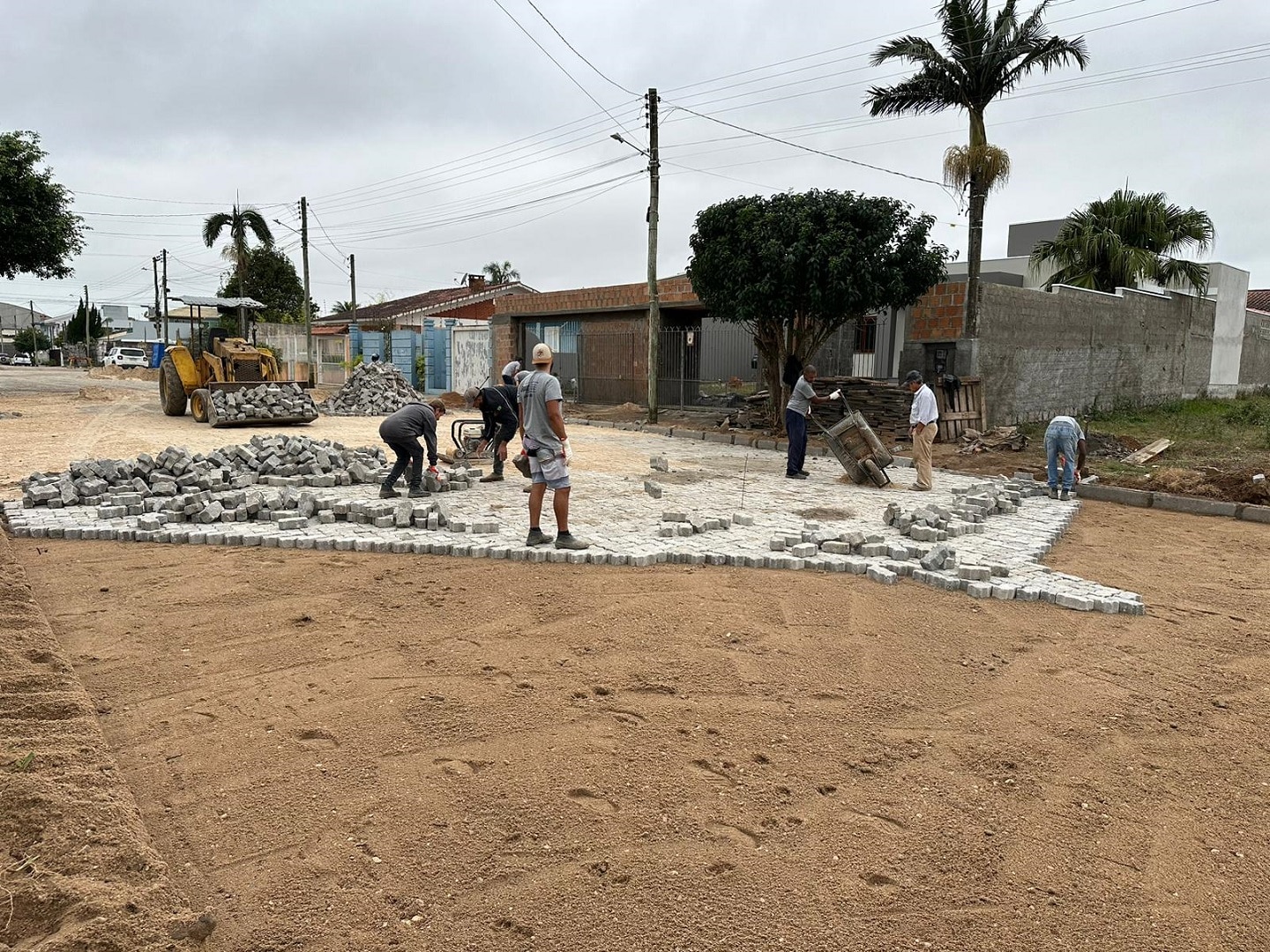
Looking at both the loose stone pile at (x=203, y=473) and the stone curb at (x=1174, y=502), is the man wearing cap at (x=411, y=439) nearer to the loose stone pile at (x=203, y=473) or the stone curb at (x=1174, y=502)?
the loose stone pile at (x=203, y=473)

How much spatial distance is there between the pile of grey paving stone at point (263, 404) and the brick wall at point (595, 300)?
8.95 meters

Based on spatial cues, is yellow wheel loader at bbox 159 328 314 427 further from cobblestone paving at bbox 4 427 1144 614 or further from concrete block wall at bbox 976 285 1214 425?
concrete block wall at bbox 976 285 1214 425

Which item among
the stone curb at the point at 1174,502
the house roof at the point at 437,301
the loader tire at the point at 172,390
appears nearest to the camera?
the stone curb at the point at 1174,502

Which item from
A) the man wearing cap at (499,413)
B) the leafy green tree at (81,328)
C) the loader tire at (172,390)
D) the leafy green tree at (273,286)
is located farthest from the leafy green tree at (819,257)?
the leafy green tree at (81,328)

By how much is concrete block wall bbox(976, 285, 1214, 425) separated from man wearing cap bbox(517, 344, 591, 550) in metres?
11.8

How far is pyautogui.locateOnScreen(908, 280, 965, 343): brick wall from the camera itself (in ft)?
52.3

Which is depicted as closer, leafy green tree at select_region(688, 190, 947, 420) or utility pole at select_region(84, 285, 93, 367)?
leafy green tree at select_region(688, 190, 947, 420)

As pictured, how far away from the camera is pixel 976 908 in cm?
271

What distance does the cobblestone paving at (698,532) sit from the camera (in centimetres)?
662

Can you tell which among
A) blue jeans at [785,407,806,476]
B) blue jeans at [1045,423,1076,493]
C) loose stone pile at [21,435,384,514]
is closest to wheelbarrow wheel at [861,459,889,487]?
blue jeans at [785,407,806,476]

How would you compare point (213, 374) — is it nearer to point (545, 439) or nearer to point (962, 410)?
point (545, 439)

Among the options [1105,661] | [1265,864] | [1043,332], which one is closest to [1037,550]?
[1105,661]

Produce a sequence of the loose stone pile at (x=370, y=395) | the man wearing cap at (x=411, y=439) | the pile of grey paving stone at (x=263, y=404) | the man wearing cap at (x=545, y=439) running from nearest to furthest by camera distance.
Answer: the man wearing cap at (x=545, y=439) < the man wearing cap at (x=411, y=439) < the pile of grey paving stone at (x=263, y=404) < the loose stone pile at (x=370, y=395)

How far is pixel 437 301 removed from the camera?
136 feet
